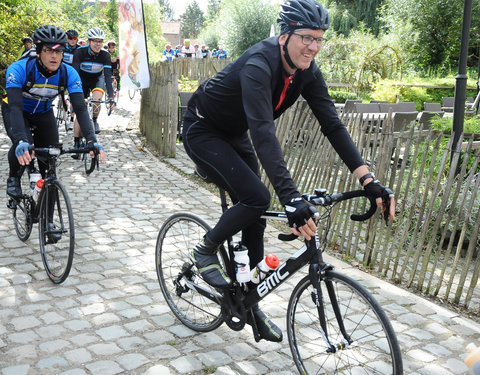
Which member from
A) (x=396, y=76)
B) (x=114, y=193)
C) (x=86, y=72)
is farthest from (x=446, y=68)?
(x=114, y=193)

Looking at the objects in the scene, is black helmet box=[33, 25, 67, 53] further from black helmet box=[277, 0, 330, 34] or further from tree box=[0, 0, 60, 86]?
tree box=[0, 0, 60, 86]

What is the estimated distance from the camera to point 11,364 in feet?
11.2

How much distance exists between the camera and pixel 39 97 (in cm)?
529

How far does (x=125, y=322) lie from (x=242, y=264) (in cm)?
122

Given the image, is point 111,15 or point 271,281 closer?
point 271,281

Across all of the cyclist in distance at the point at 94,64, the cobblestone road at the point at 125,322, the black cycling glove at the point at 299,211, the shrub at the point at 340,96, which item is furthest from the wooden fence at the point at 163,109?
the shrub at the point at 340,96

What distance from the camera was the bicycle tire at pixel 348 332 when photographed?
272cm

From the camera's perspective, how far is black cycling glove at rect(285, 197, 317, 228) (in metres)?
2.60

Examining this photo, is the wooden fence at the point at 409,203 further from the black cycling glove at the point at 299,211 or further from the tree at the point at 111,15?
the tree at the point at 111,15

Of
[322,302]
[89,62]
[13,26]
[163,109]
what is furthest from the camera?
[13,26]

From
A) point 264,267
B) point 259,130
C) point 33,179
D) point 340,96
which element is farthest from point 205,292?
point 340,96

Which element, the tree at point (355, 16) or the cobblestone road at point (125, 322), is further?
the tree at point (355, 16)

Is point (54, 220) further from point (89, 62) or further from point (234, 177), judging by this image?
point (89, 62)

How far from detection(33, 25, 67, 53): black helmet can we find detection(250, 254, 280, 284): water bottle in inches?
112
